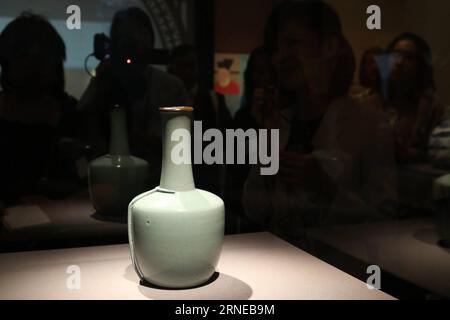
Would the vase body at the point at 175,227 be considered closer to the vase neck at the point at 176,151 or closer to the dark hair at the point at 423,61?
the vase neck at the point at 176,151

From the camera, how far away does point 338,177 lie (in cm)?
162

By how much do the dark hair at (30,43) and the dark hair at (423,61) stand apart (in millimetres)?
952

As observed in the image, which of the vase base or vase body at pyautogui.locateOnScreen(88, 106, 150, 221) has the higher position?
vase body at pyautogui.locateOnScreen(88, 106, 150, 221)

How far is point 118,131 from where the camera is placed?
149cm

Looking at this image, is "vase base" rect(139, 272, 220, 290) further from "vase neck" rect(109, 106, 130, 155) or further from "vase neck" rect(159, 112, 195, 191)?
"vase neck" rect(109, 106, 130, 155)

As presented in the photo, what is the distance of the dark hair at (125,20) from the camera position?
4.65ft

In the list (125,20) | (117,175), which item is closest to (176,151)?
(117,175)

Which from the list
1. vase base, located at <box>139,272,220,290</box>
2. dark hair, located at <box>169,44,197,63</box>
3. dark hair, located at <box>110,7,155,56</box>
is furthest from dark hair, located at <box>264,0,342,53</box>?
vase base, located at <box>139,272,220,290</box>

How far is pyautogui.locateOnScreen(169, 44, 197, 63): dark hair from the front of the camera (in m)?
1.47

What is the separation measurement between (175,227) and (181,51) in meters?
0.56

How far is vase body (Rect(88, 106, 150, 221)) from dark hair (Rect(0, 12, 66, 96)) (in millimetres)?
194

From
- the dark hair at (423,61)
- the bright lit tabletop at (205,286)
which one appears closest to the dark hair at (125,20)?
the bright lit tabletop at (205,286)
